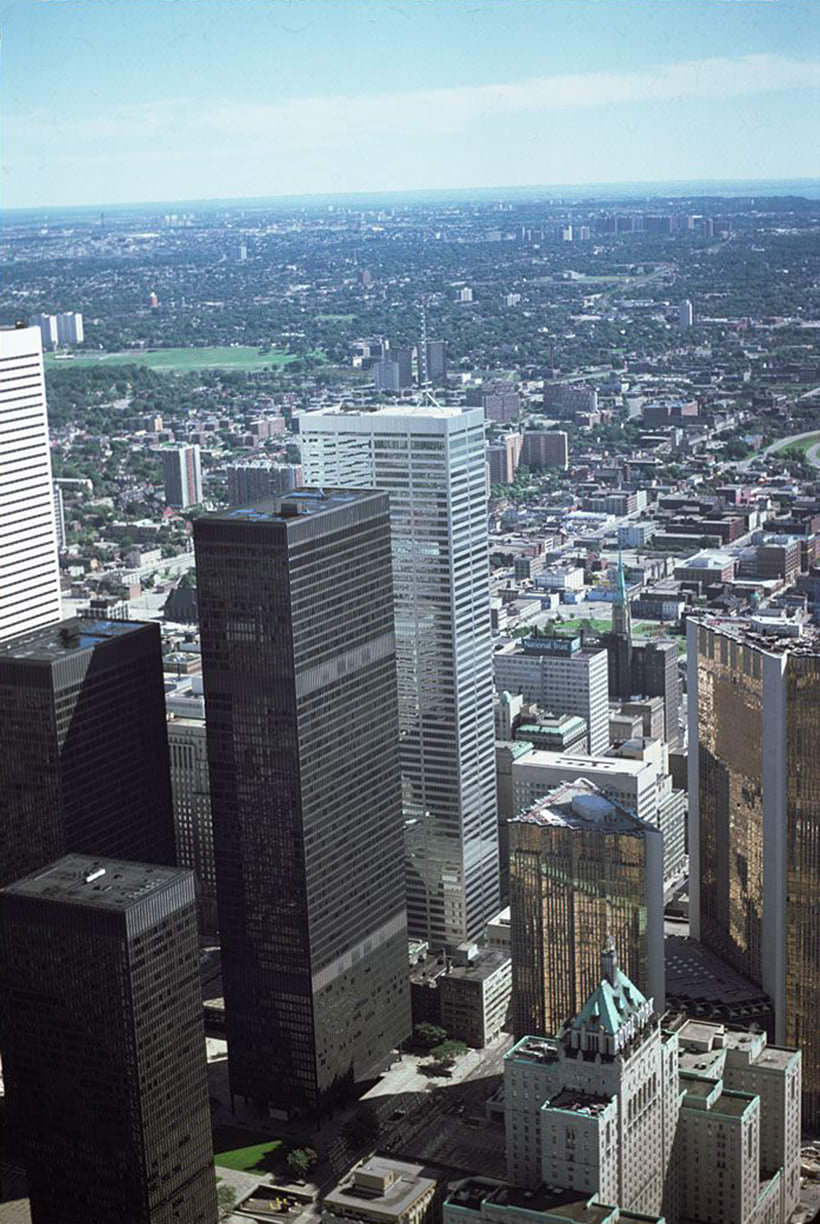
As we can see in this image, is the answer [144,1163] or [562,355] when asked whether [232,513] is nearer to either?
[144,1163]

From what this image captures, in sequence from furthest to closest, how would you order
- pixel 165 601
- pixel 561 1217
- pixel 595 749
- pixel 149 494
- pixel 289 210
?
pixel 149 494
pixel 289 210
pixel 165 601
pixel 595 749
pixel 561 1217

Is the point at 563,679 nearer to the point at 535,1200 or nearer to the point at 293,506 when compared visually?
the point at 293,506

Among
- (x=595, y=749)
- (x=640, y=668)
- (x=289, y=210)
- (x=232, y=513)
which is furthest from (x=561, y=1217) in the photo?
(x=289, y=210)

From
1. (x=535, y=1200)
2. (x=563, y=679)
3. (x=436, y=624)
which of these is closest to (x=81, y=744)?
(x=436, y=624)

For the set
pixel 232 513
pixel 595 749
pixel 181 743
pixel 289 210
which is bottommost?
pixel 595 749

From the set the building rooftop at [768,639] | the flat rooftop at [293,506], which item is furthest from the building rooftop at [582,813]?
the flat rooftop at [293,506]

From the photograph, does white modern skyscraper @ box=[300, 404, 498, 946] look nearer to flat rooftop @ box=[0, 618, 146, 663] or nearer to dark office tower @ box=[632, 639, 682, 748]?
flat rooftop @ box=[0, 618, 146, 663]
